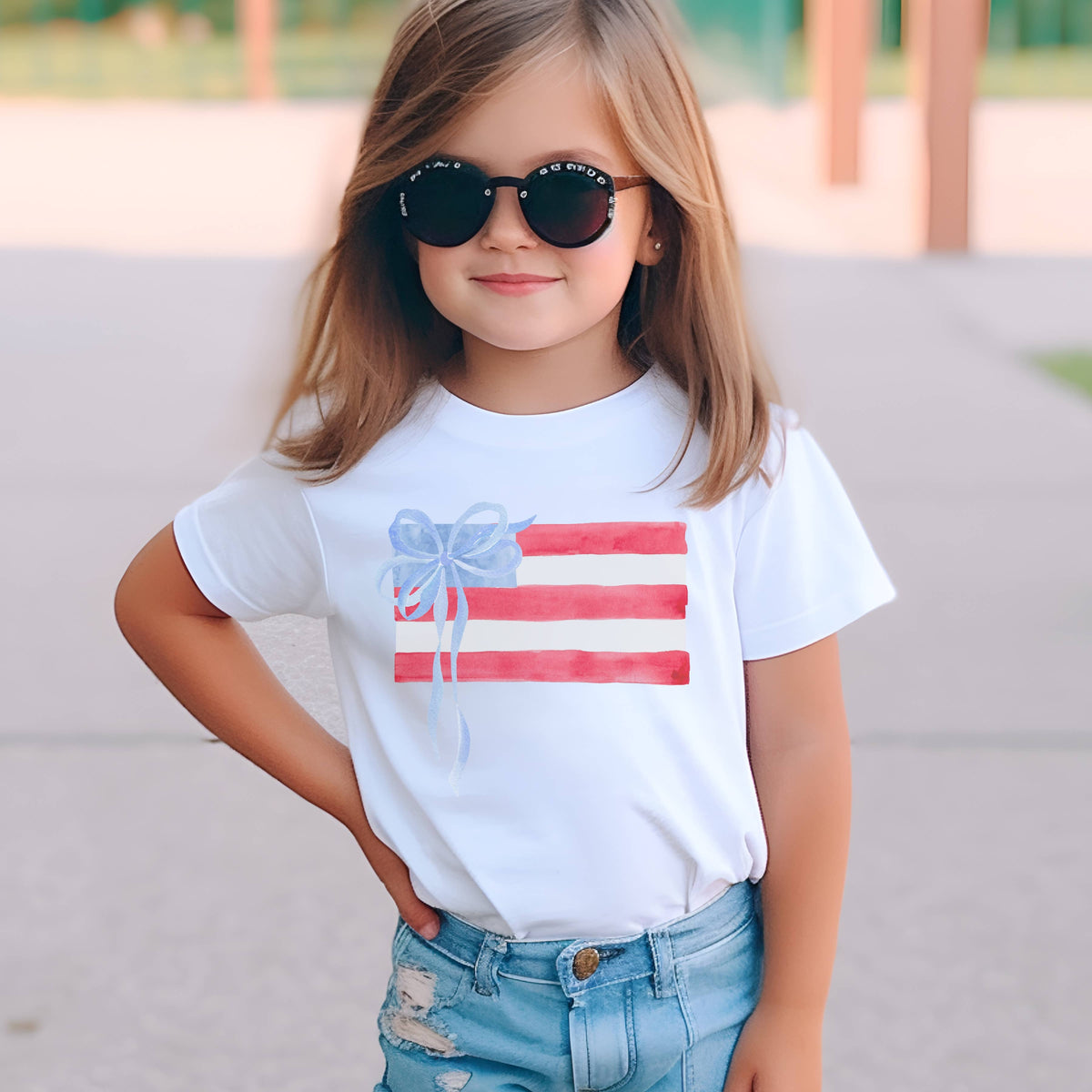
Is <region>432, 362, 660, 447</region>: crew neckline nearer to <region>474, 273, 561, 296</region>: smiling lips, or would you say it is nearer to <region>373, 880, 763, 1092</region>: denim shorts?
<region>474, 273, 561, 296</region>: smiling lips

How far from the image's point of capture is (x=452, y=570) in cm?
158

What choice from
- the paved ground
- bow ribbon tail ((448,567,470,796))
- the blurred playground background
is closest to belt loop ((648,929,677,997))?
bow ribbon tail ((448,567,470,796))

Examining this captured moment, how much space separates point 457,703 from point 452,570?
0.39 ft

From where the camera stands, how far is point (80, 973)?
2922mm

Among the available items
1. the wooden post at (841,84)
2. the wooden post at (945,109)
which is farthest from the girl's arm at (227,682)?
the wooden post at (841,84)

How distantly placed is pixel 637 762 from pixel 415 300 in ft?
1.78

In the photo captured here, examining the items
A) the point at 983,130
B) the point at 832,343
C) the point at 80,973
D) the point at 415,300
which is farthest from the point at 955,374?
the point at 983,130

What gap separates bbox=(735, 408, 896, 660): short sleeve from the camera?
5.23 feet

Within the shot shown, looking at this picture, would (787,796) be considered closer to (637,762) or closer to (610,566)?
(637,762)

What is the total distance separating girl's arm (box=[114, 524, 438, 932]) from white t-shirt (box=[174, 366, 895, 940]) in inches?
5.3

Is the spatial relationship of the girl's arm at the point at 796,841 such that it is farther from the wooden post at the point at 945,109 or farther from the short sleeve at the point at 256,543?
the wooden post at the point at 945,109

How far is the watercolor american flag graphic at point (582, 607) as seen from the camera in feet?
5.13

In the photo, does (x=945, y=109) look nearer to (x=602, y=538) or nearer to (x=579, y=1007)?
(x=602, y=538)

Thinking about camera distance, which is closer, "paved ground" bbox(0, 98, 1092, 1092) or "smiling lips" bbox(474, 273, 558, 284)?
"smiling lips" bbox(474, 273, 558, 284)
